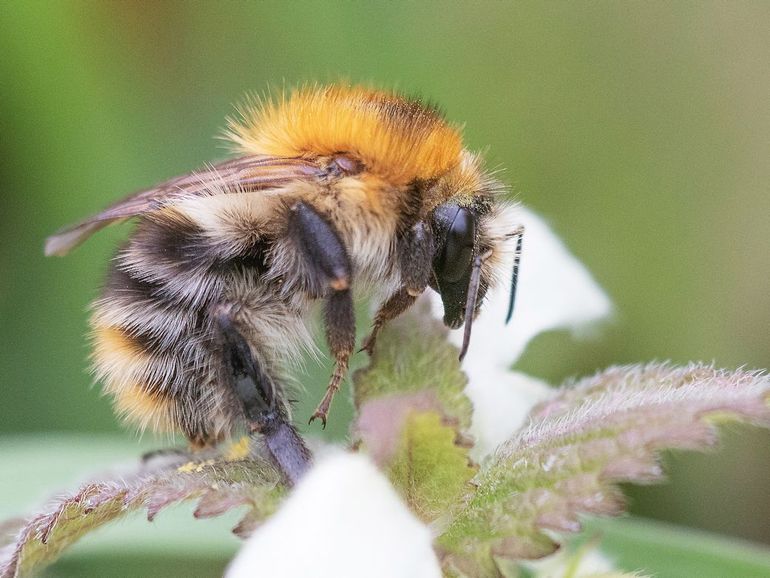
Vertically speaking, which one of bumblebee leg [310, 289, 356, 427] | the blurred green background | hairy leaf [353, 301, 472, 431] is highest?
the blurred green background

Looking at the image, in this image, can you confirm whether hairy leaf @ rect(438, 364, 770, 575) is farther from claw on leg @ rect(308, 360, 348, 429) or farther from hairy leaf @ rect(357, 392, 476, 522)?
claw on leg @ rect(308, 360, 348, 429)

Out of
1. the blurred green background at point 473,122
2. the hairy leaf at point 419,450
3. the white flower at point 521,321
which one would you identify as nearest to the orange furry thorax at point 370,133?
the white flower at point 521,321

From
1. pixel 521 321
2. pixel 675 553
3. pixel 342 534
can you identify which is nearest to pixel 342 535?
pixel 342 534

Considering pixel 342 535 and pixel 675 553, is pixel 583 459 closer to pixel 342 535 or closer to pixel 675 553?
pixel 342 535

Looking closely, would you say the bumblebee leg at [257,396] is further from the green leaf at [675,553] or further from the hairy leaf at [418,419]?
the green leaf at [675,553]

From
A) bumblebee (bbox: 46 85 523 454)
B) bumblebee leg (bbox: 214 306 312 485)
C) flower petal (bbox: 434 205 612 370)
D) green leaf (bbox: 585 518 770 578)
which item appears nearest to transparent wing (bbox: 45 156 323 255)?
bumblebee (bbox: 46 85 523 454)

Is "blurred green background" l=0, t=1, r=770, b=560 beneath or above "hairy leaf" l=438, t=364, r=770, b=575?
above
